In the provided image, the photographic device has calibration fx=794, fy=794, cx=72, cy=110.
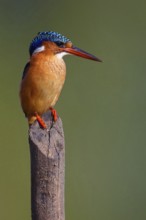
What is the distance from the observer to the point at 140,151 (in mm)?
7930

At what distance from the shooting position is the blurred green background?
7426mm

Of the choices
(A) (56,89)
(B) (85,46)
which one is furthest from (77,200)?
(A) (56,89)

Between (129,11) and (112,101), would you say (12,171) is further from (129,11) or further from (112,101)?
(129,11)

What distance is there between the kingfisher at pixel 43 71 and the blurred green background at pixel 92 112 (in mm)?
2306

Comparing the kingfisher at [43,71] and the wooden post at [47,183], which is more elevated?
the kingfisher at [43,71]

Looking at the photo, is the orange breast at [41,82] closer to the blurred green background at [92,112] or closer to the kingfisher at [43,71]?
the kingfisher at [43,71]

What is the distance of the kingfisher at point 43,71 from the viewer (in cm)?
501

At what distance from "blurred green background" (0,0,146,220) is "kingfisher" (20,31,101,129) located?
2.31 m

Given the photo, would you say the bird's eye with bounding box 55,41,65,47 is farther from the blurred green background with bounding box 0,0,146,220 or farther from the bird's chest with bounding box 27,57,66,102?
the blurred green background with bounding box 0,0,146,220

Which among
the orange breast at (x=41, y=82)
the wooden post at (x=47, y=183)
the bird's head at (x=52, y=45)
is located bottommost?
the wooden post at (x=47, y=183)

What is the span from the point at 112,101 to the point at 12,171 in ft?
4.25

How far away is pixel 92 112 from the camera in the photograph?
786cm


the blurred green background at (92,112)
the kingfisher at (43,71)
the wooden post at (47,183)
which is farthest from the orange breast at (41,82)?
the blurred green background at (92,112)

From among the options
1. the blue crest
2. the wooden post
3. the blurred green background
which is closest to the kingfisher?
the blue crest
